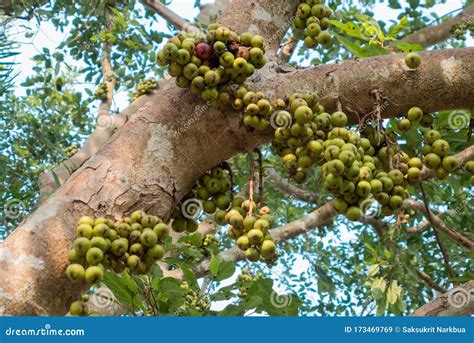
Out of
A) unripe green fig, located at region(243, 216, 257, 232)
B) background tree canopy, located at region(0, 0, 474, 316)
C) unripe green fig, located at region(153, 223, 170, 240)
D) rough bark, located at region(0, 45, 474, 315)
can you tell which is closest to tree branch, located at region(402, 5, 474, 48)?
background tree canopy, located at region(0, 0, 474, 316)

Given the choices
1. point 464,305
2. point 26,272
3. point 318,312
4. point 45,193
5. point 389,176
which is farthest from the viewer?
point 318,312

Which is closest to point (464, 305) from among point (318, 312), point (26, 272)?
point (26, 272)

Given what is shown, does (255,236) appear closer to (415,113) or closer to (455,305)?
(415,113)

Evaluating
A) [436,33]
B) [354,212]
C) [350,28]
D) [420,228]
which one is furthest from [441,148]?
[420,228]

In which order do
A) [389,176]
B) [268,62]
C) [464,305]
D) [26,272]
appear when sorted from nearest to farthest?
1. [26,272]
2. [389,176]
3. [268,62]
4. [464,305]

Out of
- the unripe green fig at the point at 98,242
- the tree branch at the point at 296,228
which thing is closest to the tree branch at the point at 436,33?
the tree branch at the point at 296,228

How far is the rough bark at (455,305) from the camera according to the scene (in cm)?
306

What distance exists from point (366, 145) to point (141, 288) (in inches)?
47.2

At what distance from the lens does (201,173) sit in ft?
6.78

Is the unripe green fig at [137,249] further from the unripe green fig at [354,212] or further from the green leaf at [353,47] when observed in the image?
the green leaf at [353,47]

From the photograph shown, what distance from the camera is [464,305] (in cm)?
307

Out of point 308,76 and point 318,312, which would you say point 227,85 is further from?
point 318,312

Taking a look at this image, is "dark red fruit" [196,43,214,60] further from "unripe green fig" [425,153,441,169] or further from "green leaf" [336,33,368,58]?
"unripe green fig" [425,153,441,169]

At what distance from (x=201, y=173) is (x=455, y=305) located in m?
1.73
